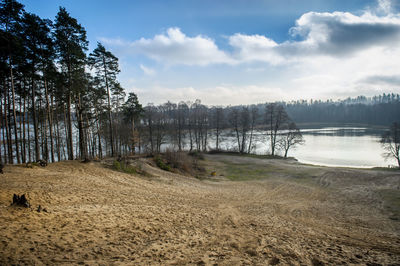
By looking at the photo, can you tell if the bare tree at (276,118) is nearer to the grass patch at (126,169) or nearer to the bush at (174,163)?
the bush at (174,163)

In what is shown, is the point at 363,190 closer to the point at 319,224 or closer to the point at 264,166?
the point at 319,224

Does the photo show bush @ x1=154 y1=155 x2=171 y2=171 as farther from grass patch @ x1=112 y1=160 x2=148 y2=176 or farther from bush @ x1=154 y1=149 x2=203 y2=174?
grass patch @ x1=112 y1=160 x2=148 y2=176

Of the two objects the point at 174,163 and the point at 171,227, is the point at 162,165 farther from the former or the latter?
the point at 171,227

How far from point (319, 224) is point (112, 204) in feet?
29.2

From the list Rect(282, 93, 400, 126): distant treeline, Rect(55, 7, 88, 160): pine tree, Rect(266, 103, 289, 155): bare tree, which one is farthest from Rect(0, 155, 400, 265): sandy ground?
Rect(282, 93, 400, 126): distant treeline

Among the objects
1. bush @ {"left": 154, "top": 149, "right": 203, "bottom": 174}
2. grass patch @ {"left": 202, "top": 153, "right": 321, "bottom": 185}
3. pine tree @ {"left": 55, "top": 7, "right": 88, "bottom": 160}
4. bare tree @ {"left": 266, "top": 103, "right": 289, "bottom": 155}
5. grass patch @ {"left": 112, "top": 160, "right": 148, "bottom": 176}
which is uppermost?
pine tree @ {"left": 55, "top": 7, "right": 88, "bottom": 160}

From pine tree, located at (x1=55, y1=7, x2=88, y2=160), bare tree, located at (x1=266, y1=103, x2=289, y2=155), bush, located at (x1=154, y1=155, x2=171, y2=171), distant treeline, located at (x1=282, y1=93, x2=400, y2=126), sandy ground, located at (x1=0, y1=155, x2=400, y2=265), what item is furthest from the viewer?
distant treeline, located at (x1=282, y1=93, x2=400, y2=126)

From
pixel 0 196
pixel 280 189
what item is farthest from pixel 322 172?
pixel 0 196

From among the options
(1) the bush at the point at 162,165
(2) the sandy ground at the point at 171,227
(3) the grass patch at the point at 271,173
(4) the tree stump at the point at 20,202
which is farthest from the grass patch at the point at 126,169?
(3) the grass patch at the point at 271,173

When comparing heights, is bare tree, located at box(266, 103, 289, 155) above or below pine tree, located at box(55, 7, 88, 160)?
below

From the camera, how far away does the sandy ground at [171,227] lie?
4691 millimetres

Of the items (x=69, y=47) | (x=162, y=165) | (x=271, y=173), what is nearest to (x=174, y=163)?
(x=162, y=165)

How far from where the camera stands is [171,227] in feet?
22.1

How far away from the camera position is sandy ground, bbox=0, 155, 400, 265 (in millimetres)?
4691
